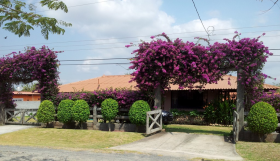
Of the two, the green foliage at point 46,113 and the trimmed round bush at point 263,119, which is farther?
the green foliage at point 46,113

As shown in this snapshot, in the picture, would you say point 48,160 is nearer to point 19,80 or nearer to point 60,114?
point 60,114

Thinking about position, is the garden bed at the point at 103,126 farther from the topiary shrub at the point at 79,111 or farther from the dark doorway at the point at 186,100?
the dark doorway at the point at 186,100

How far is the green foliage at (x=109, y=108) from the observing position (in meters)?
13.4

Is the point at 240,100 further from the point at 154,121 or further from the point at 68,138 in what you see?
the point at 68,138

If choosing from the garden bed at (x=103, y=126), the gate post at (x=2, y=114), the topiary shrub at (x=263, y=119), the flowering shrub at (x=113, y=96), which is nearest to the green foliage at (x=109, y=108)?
the flowering shrub at (x=113, y=96)

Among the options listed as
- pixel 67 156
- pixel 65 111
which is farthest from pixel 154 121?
pixel 67 156

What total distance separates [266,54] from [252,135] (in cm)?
356

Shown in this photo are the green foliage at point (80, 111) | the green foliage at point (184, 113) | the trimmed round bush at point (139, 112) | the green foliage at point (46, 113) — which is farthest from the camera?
the green foliage at point (184, 113)

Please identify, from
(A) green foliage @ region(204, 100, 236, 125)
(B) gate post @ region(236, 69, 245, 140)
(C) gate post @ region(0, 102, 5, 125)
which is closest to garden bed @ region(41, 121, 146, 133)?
(C) gate post @ region(0, 102, 5, 125)

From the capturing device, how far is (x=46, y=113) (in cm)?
1459

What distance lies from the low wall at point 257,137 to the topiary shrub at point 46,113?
10.2 meters

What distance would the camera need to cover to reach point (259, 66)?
36.8 feet

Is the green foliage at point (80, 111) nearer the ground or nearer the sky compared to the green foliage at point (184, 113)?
nearer the sky

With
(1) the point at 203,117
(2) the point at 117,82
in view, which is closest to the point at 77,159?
(1) the point at 203,117
